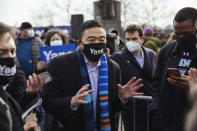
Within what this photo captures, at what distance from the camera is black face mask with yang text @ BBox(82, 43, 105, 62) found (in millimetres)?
2572

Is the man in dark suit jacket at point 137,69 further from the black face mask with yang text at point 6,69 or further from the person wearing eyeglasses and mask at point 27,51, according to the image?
the person wearing eyeglasses and mask at point 27,51

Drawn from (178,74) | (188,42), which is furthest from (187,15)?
(178,74)

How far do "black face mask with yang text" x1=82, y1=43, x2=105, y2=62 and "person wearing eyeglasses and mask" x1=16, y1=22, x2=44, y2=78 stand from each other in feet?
10.6

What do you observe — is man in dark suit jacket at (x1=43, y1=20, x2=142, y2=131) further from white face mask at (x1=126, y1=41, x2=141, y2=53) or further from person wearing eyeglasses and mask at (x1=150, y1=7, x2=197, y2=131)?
white face mask at (x1=126, y1=41, x2=141, y2=53)

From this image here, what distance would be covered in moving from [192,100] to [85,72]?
1740 millimetres

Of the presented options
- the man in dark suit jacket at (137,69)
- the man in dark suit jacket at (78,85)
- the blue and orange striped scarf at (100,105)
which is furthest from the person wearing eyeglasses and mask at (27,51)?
the blue and orange striped scarf at (100,105)

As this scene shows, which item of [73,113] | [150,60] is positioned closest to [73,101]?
[73,113]

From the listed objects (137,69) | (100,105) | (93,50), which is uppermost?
(93,50)

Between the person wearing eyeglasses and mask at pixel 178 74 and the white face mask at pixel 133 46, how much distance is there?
1.06 metres

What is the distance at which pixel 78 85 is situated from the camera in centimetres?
249

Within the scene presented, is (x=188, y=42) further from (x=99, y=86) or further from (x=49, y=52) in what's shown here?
(x=49, y=52)

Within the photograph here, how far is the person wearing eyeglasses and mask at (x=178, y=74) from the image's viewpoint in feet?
8.33

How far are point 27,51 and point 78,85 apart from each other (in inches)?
138

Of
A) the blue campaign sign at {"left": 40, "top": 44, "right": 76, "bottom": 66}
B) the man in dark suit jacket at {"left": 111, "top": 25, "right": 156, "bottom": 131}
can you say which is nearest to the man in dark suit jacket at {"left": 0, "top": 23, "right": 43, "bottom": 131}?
the blue campaign sign at {"left": 40, "top": 44, "right": 76, "bottom": 66}
